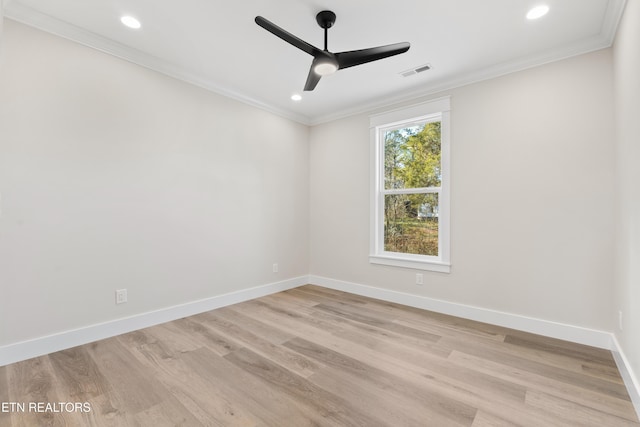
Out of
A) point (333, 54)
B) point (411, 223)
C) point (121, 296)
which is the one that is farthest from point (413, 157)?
point (121, 296)

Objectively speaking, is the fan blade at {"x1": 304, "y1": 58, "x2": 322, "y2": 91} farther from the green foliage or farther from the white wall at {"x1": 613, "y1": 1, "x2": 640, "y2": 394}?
the white wall at {"x1": 613, "y1": 1, "x2": 640, "y2": 394}

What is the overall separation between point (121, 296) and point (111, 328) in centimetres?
28

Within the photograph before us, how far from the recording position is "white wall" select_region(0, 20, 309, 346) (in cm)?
221

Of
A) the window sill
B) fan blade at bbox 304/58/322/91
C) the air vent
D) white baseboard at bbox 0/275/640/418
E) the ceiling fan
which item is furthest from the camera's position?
the window sill

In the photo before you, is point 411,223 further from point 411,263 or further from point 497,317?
point 497,317

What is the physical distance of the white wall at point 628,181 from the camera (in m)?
1.75

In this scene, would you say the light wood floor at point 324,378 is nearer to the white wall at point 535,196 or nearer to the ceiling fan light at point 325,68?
the white wall at point 535,196

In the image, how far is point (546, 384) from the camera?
1.93 meters

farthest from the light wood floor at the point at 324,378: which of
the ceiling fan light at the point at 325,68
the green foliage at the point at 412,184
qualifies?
the ceiling fan light at the point at 325,68

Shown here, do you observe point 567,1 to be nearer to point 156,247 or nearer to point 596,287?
point 596,287

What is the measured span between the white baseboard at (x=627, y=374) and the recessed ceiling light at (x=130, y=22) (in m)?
4.21

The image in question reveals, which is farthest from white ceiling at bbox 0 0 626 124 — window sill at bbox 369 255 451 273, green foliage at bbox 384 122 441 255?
window sill at bbox 369 255 451 273

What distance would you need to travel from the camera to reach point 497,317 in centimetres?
294

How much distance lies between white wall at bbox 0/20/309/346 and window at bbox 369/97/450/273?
1.60 m
